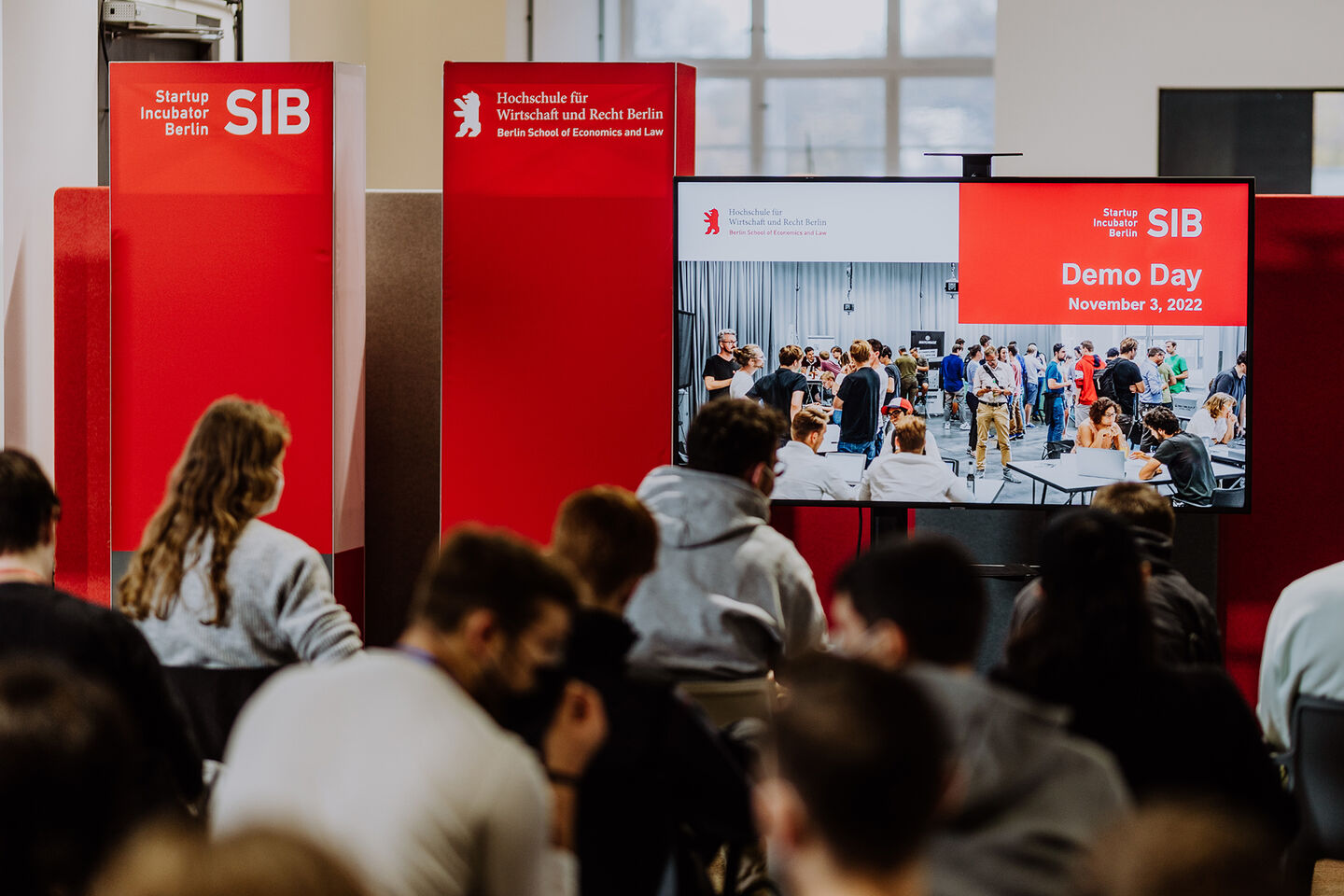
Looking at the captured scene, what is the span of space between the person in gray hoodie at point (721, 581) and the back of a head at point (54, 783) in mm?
1450

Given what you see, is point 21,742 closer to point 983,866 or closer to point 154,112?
point 983,866

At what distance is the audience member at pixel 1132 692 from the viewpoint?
1958 mm

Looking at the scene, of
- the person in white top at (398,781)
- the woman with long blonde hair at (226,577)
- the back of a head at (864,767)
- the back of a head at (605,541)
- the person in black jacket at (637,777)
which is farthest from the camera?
the woman with long blonde hair at (226,577)

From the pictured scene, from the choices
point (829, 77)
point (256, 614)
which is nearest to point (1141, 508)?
point (256, 614)

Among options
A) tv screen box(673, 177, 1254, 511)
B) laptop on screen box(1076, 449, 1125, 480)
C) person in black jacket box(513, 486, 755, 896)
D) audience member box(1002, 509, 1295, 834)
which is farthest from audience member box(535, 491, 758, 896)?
laptop on screen box(1076, 449, 1125, 480)

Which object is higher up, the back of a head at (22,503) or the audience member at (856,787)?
the back of a head at (22,503)

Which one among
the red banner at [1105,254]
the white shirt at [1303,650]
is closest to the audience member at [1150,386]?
the red banner at [1105,254]

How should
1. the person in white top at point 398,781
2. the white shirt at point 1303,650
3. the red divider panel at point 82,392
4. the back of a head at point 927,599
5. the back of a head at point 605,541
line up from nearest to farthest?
the person in white top at point 398,781 < the back of a head at point 927,599 < the back of a head at point 605,541 < the white shirt at point 1303,650 < the red divider panel at point 82,392

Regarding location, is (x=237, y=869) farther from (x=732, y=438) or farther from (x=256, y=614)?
(x=732, y=438)

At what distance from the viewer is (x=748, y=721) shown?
248 centimetres

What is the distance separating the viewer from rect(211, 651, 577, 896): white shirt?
50.2 inches

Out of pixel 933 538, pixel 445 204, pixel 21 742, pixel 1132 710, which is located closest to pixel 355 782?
pixel 21 742

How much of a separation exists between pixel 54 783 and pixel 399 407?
12.0ft

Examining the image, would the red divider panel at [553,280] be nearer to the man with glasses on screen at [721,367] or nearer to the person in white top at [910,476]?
the man with glasses on screen at [721,367]
